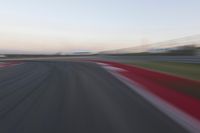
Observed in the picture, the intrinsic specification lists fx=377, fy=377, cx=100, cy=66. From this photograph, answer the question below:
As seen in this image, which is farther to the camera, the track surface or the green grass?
the green grass

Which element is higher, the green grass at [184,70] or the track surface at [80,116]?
the track surface at [80,116]

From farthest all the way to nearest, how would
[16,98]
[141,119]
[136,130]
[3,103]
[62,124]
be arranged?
[16,98] → [3,103] → [141,119] → [62,124] → [136,130]

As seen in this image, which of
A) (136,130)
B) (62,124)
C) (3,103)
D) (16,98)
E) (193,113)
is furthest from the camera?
(16,98)

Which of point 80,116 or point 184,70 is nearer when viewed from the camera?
point 80,116

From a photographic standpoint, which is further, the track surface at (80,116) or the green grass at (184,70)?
the green grass at (184,70)

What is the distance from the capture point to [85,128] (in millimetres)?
6426

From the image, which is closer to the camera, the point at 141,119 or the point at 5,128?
the point at 5,128

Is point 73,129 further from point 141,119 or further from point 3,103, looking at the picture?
point 3,103

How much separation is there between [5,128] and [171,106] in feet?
15.7

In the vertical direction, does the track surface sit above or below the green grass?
above

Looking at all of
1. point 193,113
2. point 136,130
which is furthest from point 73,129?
point 193,113

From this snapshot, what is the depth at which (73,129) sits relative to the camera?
6.33 meters

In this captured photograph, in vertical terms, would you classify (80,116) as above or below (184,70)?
above

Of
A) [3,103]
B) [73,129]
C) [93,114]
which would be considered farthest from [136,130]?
[3,103]
